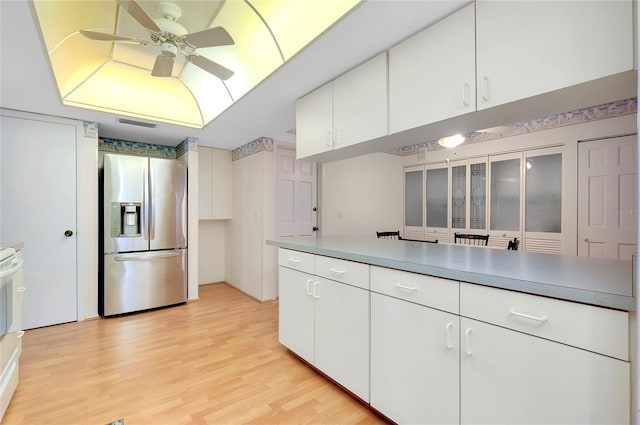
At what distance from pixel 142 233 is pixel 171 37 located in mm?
2283

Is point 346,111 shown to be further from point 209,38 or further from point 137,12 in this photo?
point 137,12

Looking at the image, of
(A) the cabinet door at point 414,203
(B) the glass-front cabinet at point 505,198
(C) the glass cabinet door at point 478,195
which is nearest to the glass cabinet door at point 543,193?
(B) the glass-front cabinet at point 505,198

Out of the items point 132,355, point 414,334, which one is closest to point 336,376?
point 414,334

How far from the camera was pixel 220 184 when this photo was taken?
4410mm

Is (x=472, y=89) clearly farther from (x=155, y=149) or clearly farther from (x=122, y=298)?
(x=155, y=149)

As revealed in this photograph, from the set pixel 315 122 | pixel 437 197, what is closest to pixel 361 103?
pixel 315 122

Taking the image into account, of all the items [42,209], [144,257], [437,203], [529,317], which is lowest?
[144,257]

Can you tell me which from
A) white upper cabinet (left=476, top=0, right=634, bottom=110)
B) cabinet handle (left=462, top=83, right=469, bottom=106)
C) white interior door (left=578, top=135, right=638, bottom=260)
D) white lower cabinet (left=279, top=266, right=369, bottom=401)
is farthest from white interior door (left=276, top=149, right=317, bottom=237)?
white interior door (left=578, top=135, right=638, bottom=260)

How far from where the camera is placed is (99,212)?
3258mm

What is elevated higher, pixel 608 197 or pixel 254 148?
pixel 254 148

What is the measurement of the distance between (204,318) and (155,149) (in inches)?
105

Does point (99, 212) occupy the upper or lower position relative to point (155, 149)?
lower

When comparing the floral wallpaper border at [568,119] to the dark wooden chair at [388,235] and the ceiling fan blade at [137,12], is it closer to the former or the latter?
the dark wooden chair at [388,235]

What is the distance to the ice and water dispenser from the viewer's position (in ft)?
10.3
